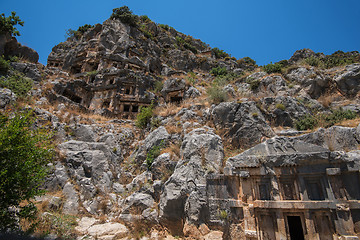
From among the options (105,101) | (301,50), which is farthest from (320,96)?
(301,50)

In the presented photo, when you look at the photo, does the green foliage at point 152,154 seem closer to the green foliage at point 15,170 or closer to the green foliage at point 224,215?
the green foliage at point 224,215

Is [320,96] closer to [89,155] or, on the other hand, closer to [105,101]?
[89,155]

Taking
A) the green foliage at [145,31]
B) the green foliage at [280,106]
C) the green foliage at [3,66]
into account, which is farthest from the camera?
the green foliage at [145,31]

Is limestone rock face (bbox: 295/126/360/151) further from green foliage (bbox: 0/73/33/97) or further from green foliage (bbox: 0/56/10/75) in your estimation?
green foliage (bbox: 0/56/10/75)

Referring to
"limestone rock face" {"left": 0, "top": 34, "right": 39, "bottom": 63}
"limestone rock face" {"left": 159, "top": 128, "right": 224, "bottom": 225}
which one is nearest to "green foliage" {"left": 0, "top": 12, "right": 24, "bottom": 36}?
"limestone rock face" {"left": 0, "top": 34, "right": 39, "bottom": 63}

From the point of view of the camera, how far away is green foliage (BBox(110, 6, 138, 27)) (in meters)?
39.0

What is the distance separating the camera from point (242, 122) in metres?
11.5

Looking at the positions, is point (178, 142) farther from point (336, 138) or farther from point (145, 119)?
point (336, 138)

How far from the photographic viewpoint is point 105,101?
2734 cm

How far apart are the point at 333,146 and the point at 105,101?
1050 inches

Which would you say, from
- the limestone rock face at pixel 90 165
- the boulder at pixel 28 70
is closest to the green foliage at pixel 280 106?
the limestone rock face at pixel 90 165

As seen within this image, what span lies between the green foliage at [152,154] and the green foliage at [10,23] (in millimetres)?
27087

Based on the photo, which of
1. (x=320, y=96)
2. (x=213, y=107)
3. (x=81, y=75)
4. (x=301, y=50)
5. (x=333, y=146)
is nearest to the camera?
(x=333, y=146)

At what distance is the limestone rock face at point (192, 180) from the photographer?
847cm
